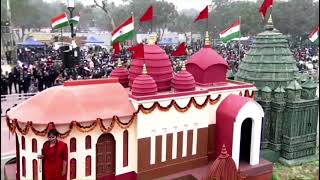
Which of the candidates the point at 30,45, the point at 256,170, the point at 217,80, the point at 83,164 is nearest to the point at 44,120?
the point at 83,164

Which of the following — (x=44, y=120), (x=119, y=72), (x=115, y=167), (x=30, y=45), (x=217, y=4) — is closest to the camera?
(x=44, y=120)

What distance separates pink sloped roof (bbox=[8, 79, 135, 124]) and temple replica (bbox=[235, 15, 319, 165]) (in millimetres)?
5003

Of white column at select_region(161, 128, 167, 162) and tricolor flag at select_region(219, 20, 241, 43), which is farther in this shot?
Answer: tricolor flag at select_region(219, 20, 241, 43)

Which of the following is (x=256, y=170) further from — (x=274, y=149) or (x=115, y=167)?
(x=115, y=167)

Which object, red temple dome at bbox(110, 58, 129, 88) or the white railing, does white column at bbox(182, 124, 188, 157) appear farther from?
the white railing

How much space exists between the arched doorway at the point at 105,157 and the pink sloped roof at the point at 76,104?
0.63 metres

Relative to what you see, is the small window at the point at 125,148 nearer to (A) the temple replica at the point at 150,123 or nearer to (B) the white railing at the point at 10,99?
(A) the temple replica at the point at 150,123

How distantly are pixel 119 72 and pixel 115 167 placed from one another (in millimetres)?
3020

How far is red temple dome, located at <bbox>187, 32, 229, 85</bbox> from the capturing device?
1071 cm

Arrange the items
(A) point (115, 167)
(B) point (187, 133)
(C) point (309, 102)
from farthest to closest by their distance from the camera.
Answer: (C) point (309, 102)
(B) point (187, 133)
(A) point (115, 167)

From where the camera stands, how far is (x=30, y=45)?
33750 mm

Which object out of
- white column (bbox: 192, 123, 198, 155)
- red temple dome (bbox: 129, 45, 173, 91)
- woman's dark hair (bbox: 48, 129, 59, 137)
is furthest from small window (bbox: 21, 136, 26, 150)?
white column (bbox: 192, 123, 198, 155)

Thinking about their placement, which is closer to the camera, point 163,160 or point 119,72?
point 163,160

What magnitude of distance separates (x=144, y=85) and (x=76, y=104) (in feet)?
5.69
